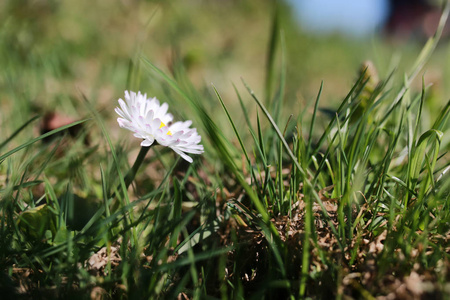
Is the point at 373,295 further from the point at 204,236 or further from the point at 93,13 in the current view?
the point at 93,13

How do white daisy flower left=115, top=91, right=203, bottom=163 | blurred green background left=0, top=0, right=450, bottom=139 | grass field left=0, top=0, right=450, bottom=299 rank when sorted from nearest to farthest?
grass field left=0, top=0, right=450, bottom=299 < white daisy flower left=115, top=91, right=203, bottom=163 < blurred green background left=0, top=0, right=450, bottom=139

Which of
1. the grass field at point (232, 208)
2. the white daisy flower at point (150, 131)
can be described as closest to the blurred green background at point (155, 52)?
the grass field at point (232, 208)

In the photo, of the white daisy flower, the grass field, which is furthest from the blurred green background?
the white daisy flower

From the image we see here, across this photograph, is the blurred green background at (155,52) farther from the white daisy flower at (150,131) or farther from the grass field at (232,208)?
the white daisy flower at (150,131)

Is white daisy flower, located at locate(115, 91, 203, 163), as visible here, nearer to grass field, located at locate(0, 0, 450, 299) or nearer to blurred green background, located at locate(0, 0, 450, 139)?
grass field, located at locate(0, 0, 450, 299)

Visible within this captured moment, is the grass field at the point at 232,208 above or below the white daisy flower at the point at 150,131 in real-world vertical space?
below

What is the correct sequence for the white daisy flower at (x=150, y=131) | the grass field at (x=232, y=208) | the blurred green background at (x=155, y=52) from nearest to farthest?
the grass field at (x=232, y=208)
the white daisy flower at (x=150, y=131)
the blurred green background at (x=155, y=52)

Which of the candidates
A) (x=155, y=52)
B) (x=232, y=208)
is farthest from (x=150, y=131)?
(x=155, y=52)

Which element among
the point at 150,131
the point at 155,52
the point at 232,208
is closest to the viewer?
the point at 150,131

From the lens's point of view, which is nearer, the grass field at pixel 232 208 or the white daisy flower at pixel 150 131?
the grass field at pixel 232 208

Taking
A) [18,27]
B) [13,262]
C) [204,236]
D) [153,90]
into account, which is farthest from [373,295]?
[18,27]

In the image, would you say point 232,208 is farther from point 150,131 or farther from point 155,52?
point 155,52

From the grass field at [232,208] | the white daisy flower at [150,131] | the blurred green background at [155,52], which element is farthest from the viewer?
the blurred green background at [155,52]

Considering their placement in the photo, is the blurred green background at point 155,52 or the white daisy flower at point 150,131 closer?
the white daisy flower at point 150,131
